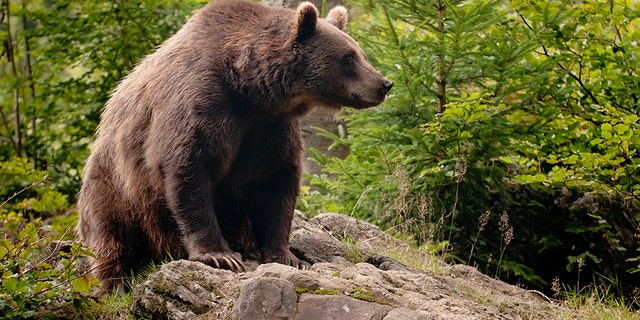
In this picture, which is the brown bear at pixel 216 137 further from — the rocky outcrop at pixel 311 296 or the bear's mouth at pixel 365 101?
the rocky outcrop at pixel 311 296

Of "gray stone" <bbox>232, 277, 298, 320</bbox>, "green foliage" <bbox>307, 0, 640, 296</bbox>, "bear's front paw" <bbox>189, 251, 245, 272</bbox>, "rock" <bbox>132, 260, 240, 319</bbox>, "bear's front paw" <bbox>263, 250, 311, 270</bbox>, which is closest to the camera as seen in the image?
"gray stone" <bbox>232, 277, 298, 320</bbox>

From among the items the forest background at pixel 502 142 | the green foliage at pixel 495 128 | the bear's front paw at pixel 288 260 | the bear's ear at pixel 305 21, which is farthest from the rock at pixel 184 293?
the green foliage at pixel 495 128

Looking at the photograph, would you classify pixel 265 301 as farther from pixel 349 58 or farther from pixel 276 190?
pixel 349 58

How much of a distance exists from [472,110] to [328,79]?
5.36ft

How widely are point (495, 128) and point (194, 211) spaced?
3077 millimetres

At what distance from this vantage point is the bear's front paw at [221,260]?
514 centimetres

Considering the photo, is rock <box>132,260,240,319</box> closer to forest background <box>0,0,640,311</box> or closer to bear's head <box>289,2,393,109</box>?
bear's head <box>289,2,393,109</box>

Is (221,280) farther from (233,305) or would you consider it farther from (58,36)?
(58,36)

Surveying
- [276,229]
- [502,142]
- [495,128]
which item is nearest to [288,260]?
[276,229]

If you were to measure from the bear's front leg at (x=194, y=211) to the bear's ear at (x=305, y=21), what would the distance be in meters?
1.21

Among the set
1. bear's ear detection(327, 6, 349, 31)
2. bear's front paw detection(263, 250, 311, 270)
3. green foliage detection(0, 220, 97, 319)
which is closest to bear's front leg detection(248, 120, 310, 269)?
bear's front paw detection(263, 250, 311, 270)

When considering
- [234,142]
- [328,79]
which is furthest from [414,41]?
[234,142]

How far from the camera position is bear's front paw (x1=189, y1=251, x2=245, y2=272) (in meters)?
5.14

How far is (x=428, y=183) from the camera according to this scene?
770cm
